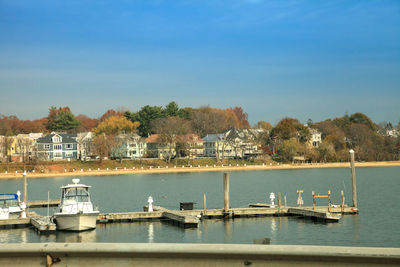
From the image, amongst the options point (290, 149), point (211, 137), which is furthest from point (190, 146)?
point (290, 149)

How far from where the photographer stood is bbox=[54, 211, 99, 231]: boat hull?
1198 inches

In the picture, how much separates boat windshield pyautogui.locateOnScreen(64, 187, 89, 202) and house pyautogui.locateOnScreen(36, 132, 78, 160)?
9852 cm

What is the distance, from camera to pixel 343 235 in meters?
29.6

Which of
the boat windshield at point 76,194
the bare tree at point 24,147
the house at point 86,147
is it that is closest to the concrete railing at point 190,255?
the boat windshield at point 76,194

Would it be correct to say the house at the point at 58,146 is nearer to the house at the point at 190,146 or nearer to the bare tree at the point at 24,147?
the bare tree at the point at 24,147

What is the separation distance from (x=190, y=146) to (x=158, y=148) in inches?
351

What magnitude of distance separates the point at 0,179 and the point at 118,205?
188 ft

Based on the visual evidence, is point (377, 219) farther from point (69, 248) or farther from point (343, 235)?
point (69, 248)

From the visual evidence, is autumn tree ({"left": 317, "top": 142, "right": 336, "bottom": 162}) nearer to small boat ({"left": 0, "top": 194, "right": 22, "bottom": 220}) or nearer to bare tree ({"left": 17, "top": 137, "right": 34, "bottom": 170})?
bare tree ({"left": 17, "top": 137, "right": 34, "bottom": 170})

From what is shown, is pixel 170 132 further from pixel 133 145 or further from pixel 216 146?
pixel 216 146

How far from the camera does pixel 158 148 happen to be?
138 m

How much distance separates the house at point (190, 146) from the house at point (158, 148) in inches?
86.9

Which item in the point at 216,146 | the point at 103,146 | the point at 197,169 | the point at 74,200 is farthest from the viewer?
the point at 216,146

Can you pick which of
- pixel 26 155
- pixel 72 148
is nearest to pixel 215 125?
pixel 72 148
